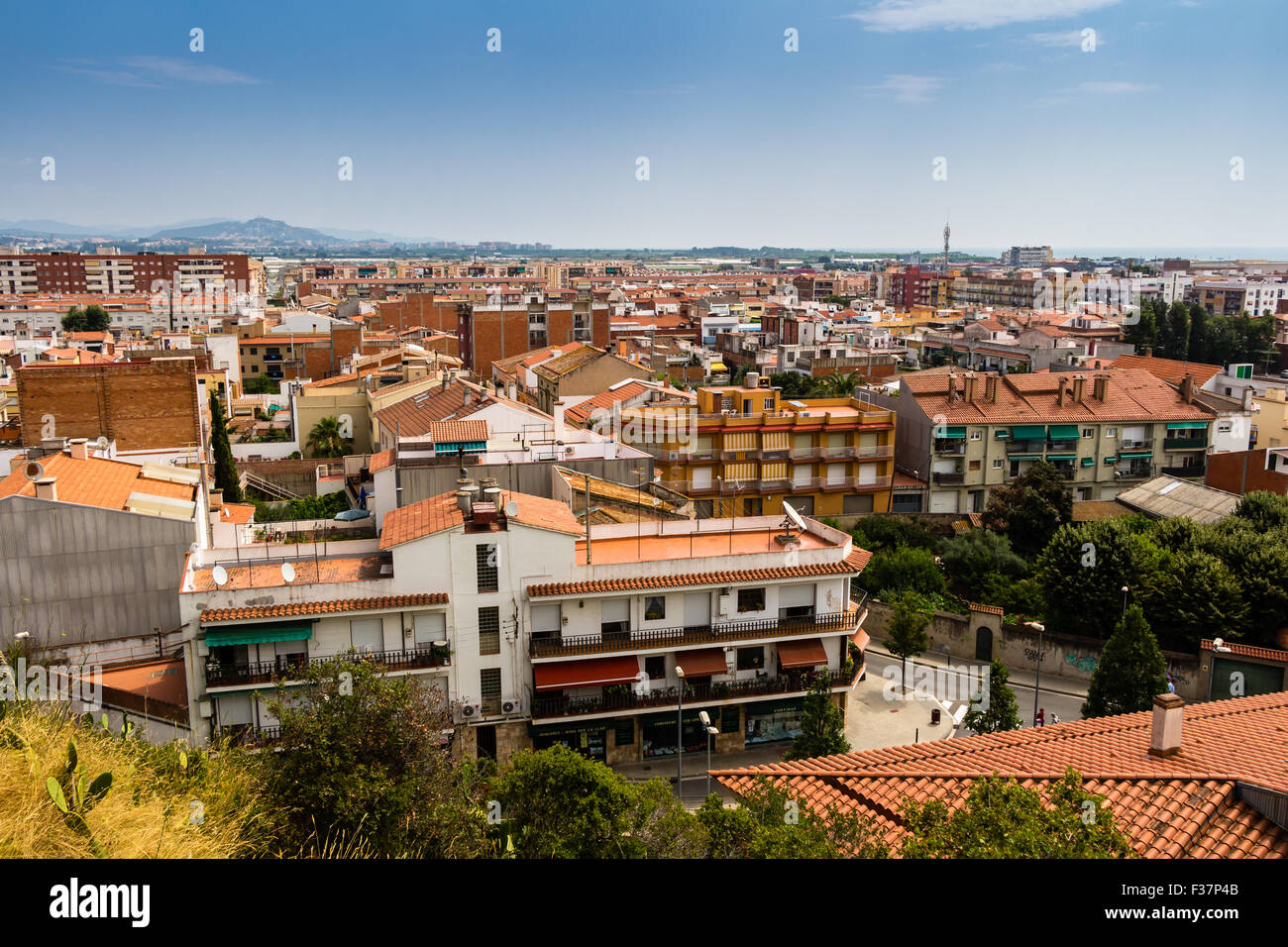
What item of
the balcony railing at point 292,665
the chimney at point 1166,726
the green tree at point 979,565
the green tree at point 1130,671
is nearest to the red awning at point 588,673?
the balcony railing at point 292,665

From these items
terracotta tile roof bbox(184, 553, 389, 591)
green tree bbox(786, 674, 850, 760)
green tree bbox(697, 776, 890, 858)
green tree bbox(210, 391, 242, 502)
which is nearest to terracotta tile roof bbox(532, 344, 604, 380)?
green tree bbox(210, 391, 242, 502)

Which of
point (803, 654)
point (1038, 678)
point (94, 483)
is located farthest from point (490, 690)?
point (1038, 678)

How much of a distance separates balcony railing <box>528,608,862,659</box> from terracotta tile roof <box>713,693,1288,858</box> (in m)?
6.84

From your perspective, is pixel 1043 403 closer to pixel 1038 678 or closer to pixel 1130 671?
pixel 1038 678

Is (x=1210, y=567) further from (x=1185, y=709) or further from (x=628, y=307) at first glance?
(x=628, y=307)

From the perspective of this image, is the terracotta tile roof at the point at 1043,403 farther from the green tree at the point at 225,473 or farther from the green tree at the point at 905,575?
the green tree at the point at 225,473

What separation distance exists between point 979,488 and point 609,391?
1506 cm

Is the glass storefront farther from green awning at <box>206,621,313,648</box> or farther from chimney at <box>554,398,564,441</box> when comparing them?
chimney at <box>554,398,564,441</box>

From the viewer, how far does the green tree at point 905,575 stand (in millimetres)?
27922

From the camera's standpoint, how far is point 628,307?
102 m

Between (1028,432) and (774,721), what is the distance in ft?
71.6

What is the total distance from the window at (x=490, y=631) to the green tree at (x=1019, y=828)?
1115cm

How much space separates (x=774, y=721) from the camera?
68.0 feet
